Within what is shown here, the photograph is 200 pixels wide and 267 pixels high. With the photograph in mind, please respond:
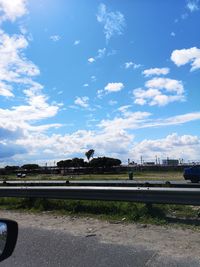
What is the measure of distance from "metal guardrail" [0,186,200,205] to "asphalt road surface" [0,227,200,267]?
2.90 m

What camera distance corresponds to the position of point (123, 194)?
12.6 m

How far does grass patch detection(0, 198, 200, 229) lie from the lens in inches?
448

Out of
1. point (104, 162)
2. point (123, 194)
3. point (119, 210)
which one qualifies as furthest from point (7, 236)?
point (104, 162)

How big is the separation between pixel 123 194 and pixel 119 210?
476 mm

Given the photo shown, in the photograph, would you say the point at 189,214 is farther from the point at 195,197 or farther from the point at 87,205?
the point at 87,205

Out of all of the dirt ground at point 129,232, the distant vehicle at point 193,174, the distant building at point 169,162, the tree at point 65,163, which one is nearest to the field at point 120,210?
the dirt ground at point 129,232

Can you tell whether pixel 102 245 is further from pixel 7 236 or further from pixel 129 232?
pixel 7 236

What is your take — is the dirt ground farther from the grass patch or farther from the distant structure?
the distant structure

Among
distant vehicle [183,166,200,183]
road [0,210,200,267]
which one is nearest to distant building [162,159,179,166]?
distant vehicle [183,166,200,183]

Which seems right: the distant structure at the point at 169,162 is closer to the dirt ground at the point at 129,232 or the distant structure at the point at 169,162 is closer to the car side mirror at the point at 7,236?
the dirt ground at the point at 129,232

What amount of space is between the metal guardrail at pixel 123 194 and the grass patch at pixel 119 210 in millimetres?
269

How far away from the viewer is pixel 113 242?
8922mm

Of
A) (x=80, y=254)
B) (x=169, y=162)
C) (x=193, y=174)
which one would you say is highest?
(x=169, y=162)

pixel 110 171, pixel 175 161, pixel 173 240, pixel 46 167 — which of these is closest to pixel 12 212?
pixel 173 240
